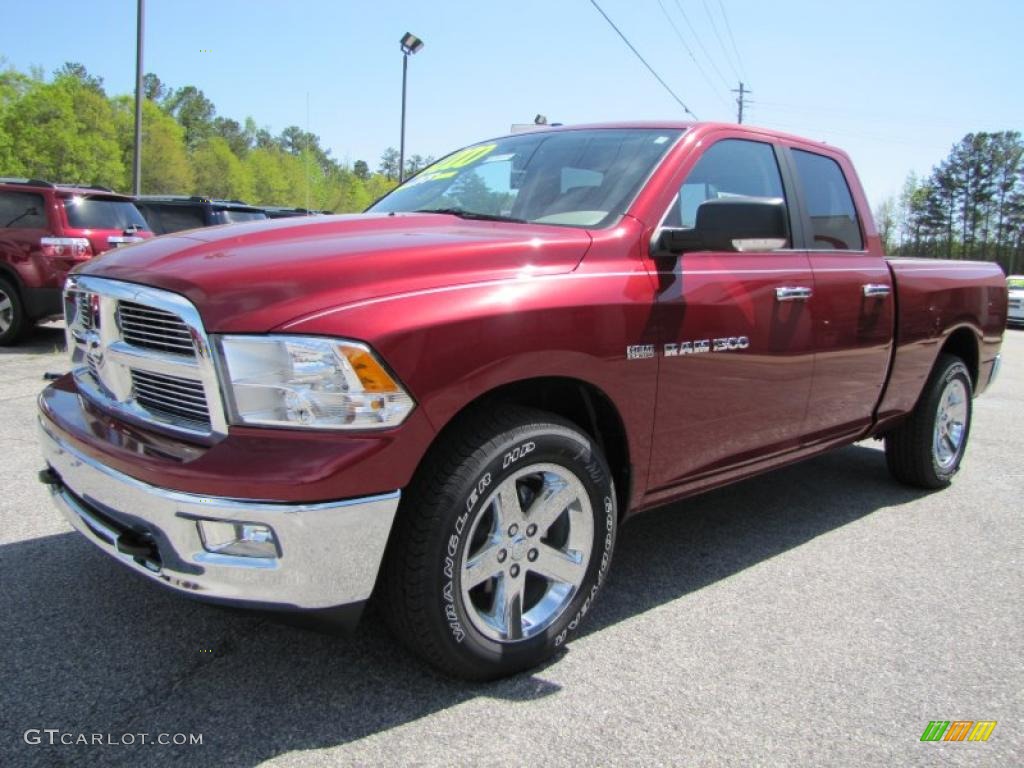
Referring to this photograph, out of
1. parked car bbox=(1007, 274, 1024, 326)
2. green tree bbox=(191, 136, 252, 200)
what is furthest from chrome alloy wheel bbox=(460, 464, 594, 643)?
green tree bbox=(191, 136, 252, 200)

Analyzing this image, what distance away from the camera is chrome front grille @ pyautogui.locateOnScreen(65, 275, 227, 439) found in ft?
6.81

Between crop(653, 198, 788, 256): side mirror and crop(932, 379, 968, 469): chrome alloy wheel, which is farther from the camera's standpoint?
crop(932, 379, 968, 469): chrome alloy wheel

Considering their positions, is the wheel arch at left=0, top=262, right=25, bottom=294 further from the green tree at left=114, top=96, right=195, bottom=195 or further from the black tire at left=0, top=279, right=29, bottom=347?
the green tree at left=114, top=96, right=195, bottom=195

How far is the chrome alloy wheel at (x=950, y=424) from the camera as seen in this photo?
4809mm

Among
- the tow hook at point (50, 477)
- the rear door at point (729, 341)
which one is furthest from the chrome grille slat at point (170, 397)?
the rear door at point (729, 341)

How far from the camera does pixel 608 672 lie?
259 cm

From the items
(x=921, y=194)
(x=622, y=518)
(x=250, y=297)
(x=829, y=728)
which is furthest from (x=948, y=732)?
(x=921, y=194)

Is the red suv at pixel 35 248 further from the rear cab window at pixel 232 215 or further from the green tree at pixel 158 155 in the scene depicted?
the green tree at pixel 158 155

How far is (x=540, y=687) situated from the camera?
249 centimetres

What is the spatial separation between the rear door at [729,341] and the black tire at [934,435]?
1.52 meters

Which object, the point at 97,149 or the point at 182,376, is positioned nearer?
the point at 182,376

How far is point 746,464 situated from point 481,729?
1701 millimetres

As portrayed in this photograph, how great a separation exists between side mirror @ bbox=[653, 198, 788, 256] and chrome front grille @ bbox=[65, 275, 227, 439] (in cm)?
159

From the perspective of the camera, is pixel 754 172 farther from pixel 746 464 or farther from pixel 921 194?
pixel 921 194
